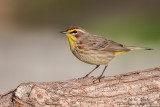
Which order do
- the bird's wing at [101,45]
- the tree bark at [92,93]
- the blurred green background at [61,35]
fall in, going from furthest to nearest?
the blurred green background at [61,35] → the bird's wing at [101,45] → the tree bark at [92,93]

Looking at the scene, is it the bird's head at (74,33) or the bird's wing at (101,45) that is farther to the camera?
the bird's wing at (101,45)

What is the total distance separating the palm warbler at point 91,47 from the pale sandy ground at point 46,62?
4902mm

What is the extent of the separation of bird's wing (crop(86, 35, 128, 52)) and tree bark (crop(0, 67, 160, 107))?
167cm

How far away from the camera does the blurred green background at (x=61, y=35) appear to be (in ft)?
52.3

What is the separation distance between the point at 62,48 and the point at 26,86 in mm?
10881

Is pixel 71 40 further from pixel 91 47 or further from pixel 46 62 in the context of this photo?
pixel 46 62

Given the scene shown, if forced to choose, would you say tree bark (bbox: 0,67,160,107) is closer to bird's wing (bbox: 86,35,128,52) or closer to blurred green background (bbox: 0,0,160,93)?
bird's wing (bbox: 86,35,128,52)

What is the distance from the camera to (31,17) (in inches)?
863

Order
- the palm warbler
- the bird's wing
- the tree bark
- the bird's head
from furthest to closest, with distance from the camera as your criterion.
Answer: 1. the bird's wing
2. the bird's head
3. the palm warbler
4. the tree bark

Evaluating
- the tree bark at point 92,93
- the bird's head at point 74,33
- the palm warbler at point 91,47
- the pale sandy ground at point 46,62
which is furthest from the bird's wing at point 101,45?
the pale sandy ground at point 46,62

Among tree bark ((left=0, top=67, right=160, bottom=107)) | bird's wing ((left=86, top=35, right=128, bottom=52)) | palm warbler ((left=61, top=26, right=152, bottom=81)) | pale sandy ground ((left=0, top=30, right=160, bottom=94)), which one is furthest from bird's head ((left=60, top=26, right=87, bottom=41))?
pale sandy ground ((left=0, top=30, right=160, bottom=94))

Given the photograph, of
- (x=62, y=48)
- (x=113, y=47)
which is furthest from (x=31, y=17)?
(x=113, y=47)

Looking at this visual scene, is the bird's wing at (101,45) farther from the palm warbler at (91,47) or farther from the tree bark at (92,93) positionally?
the tree bark at (92,93)

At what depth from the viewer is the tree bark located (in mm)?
7578
